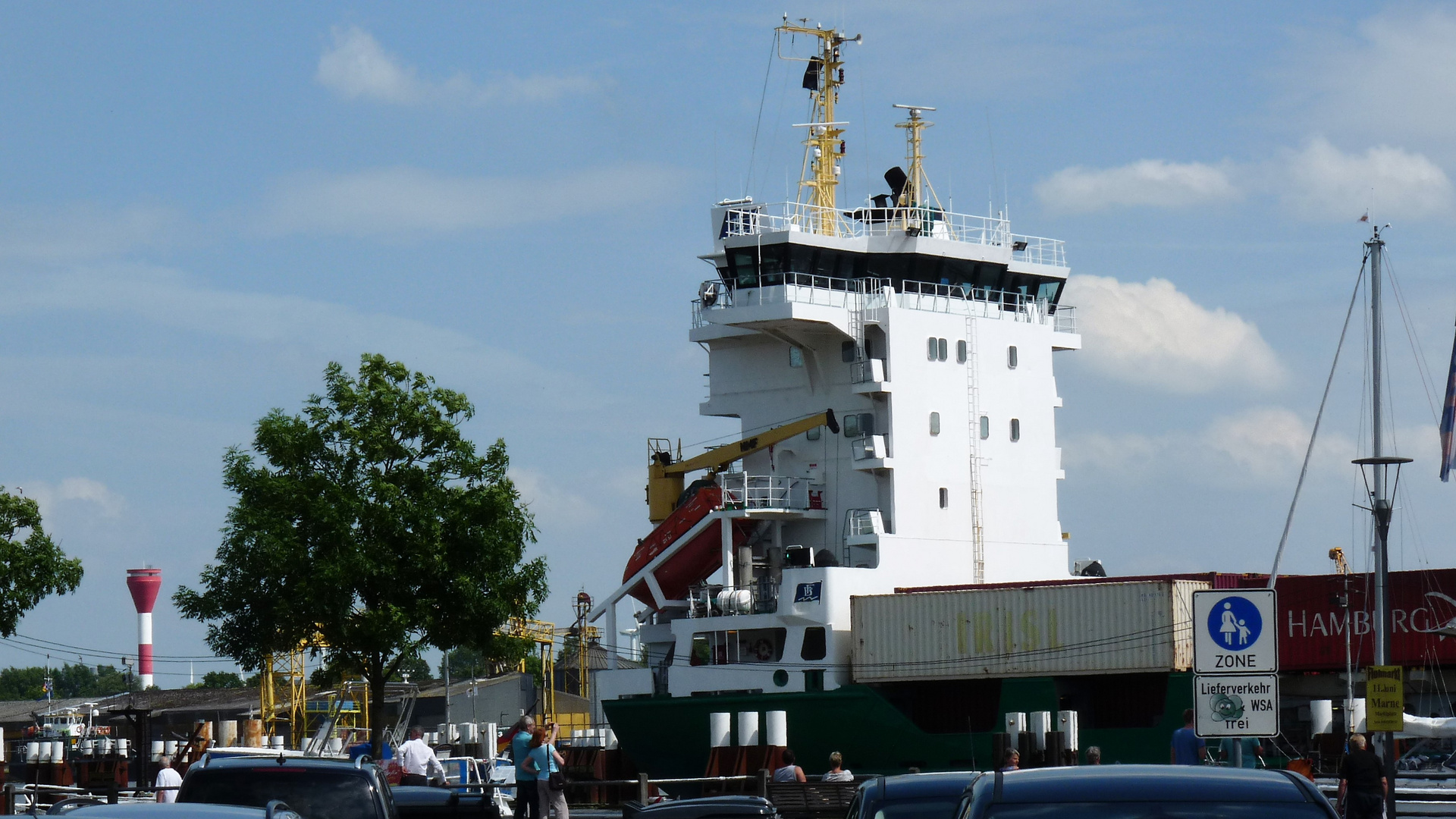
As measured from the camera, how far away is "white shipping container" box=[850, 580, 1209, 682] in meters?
34.5

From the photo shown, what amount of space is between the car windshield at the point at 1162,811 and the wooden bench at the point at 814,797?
14.8 meters

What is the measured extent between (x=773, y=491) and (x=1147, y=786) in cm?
3372

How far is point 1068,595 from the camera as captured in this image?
1396 inches

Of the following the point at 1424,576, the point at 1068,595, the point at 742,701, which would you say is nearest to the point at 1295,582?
the point at 1424,576

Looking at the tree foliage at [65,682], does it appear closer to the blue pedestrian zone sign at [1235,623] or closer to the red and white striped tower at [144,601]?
the red and white striped tower at [144,601]

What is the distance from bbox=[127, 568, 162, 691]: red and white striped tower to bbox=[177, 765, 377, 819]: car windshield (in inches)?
3938

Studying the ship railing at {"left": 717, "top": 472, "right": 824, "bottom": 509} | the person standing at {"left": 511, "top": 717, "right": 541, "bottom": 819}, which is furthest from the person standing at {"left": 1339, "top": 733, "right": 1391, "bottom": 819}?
the ship railing at {"left": 717, "top": 472, "right": 824, "bottom": 509}

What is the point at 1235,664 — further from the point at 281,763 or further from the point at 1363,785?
the point at 281,763

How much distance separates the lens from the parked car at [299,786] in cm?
1266

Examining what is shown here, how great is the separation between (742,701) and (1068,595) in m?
7.45

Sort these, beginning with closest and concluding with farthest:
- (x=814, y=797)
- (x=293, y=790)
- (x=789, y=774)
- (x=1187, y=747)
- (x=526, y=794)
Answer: (x=293, y=790) < (x=1187, y=747) < (x=526, y=794) < (x=789, y=774) < (x=814, y=797)

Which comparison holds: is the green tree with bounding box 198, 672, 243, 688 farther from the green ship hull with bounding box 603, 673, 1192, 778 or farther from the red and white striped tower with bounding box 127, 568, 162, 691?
the green ship hull with bounding box 603, 673, 1192, 778

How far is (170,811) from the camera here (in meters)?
9.54

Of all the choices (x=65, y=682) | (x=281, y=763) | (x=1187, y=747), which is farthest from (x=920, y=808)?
(x=65, y=682)
